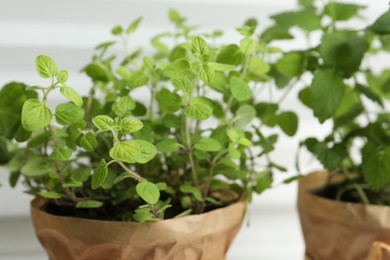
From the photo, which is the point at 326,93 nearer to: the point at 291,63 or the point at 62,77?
the point at 291,63

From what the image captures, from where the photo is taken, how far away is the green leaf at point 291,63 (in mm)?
801

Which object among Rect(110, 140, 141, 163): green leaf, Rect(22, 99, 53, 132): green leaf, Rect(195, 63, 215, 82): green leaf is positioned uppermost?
Rect(195, 63, 215, 82): green leaf

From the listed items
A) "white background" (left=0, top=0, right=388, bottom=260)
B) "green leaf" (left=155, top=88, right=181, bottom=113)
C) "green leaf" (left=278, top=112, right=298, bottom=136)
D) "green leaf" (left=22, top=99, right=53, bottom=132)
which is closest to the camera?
"green leaf" (left=22, top=99, right=53, bottom=132)

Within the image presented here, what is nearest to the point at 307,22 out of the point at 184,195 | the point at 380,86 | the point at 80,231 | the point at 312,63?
the point at 312,63

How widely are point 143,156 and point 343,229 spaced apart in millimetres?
352

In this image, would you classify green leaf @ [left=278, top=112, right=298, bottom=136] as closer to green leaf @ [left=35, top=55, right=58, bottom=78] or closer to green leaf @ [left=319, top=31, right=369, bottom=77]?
green leaf @ [left=319, top=31, right=369, bottom=77]

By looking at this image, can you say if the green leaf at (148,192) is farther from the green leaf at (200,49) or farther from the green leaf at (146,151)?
the green leaf at (200,49)

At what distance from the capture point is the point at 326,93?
0.73m

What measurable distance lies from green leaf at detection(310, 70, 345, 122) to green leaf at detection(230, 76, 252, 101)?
0.34 ft

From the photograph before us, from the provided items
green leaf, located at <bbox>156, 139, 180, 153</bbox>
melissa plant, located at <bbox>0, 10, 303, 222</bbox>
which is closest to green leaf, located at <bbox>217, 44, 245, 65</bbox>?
melissa plant, located at <bbox>0, 10, 303, 222</bbox>

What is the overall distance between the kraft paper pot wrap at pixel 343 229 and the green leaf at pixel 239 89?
0.74 ft

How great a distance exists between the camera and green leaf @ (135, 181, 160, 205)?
0.58 meters

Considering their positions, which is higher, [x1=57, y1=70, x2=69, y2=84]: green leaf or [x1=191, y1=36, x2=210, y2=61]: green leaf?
[x1=191, y1=36, x2=210, y2=61]: green leaf

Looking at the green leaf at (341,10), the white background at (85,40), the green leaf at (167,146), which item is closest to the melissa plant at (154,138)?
the green leaf at (167,146)
